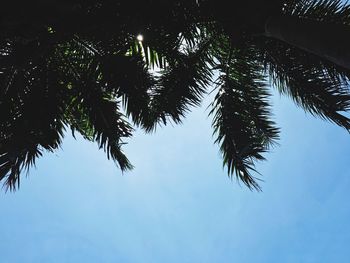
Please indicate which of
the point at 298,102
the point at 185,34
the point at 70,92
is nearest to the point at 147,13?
the point at 185,34

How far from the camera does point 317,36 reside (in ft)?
15.6

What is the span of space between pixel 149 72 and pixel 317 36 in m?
4.17

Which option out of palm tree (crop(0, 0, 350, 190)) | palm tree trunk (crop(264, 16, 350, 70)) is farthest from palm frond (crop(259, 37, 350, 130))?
palm tree trunk (crop(264, 16, 350, 70))

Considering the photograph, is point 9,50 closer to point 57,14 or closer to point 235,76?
point 57,14

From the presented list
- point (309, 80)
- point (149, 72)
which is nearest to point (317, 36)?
point (309, 80)

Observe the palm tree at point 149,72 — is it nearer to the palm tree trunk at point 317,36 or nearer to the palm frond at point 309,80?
the palm frond at point 309,80

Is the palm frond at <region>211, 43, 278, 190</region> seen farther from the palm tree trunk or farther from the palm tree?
the palm tree trunk

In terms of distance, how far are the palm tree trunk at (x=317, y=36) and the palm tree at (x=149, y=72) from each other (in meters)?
0.86

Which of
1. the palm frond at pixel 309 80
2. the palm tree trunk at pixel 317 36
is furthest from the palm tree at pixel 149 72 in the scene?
the palm tree trunk at pixel 317 36

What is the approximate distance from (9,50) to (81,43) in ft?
5.03

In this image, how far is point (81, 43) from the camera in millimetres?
8617

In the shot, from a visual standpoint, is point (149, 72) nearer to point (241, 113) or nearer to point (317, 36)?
point (241, 113)

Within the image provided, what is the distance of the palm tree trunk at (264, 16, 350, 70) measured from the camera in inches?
172

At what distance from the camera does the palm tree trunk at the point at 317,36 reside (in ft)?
14.4
